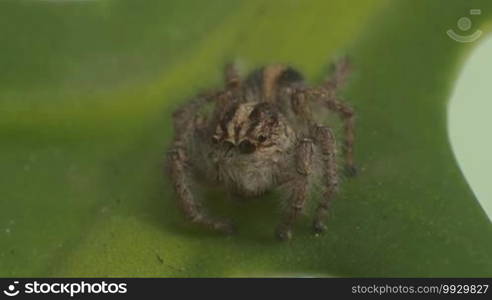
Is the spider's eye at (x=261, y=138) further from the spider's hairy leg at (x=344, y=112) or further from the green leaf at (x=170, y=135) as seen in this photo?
the spider's hairy leg at (x=344, y=112)

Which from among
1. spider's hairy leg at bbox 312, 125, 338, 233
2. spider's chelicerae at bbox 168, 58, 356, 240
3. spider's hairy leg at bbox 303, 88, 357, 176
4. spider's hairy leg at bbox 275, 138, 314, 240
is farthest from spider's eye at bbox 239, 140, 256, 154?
spider's hairy leg at bbox 303, 88, 357, 176

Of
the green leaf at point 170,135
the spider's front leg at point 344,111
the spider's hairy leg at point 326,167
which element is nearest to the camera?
the green leaf at point 170,135

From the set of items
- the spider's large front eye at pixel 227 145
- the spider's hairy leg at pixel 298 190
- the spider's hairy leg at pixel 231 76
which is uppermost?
the spider's hairy leg at pixel 231 76

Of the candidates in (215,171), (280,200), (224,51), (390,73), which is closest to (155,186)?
(215,171)

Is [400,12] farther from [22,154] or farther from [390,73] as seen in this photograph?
[22,154]

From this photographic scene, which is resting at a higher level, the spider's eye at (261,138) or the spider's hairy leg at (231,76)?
the spider's hairy leg at (231,76)

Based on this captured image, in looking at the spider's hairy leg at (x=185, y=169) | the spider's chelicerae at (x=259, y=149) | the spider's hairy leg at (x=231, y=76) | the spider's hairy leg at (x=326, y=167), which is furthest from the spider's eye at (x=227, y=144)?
the spider's hairy leg at (x=231, y=76)

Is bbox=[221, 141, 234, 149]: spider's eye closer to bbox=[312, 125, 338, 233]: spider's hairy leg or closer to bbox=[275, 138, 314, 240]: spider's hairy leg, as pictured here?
bbox=[275, 138, 314, 240]: spider's hairy leg
